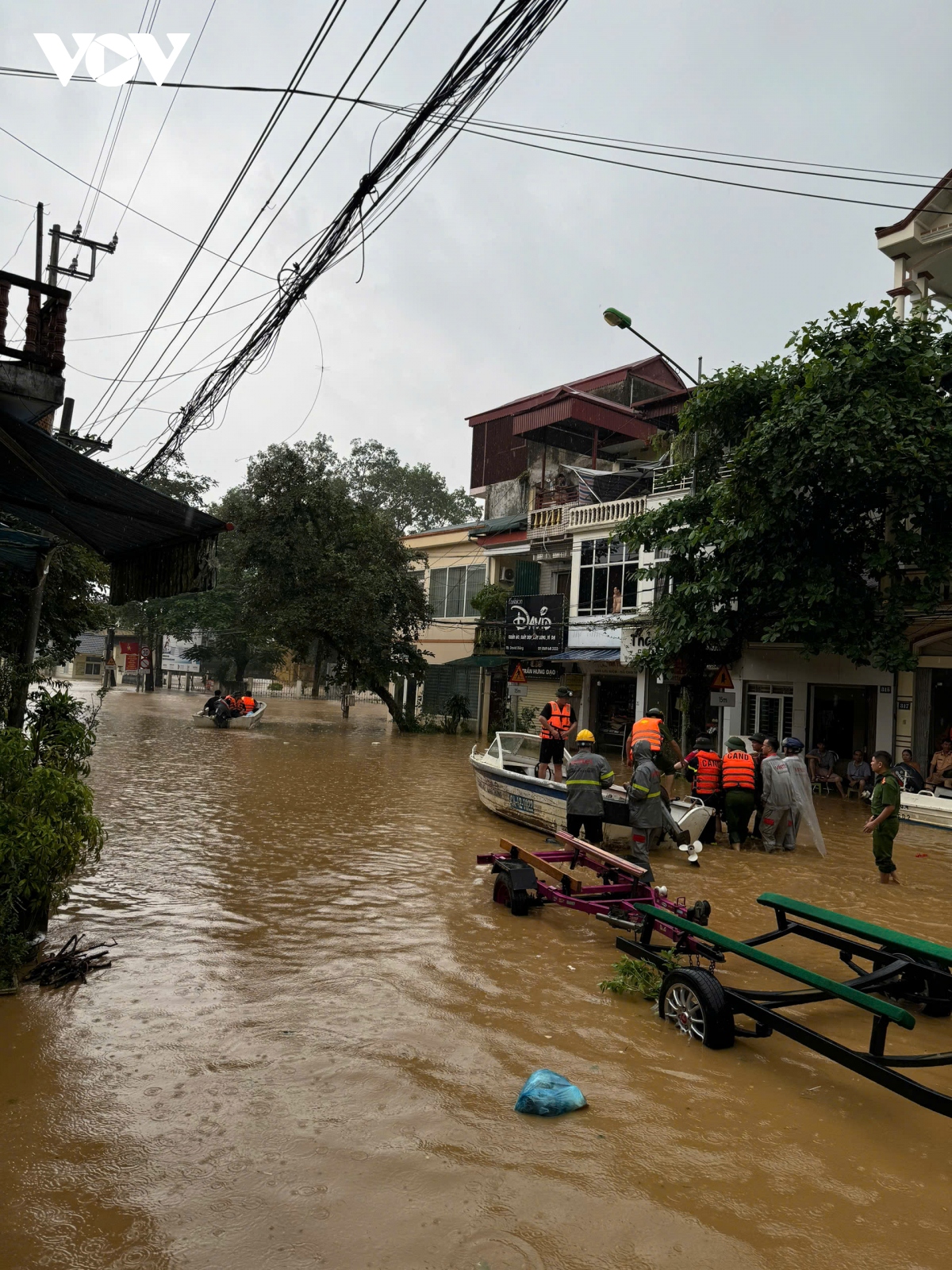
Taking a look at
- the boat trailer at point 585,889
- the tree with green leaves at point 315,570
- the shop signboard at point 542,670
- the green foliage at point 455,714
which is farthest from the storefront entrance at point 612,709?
the boat trailer at point 585,889

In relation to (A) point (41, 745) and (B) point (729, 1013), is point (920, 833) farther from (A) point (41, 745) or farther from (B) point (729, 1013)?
(A) point (41, 745)

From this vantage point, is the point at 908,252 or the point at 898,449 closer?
the point at 898,449

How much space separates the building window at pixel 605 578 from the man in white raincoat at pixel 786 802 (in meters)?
13.1

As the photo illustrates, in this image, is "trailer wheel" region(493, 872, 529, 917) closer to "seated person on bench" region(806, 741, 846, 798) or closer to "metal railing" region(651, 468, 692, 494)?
"seated person on bench" region(806, 741, 846, 798)

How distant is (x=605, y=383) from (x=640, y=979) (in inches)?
1131

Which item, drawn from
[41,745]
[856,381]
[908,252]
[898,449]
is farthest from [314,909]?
[908,252]

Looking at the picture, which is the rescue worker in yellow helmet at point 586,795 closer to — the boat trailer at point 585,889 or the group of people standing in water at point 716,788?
the group of people standing in water at point 716,788

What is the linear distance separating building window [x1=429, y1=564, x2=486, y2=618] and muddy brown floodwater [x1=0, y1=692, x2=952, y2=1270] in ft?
85.4

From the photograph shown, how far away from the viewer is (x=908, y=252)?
19.7m

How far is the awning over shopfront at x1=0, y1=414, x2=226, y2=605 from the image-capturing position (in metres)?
6.46

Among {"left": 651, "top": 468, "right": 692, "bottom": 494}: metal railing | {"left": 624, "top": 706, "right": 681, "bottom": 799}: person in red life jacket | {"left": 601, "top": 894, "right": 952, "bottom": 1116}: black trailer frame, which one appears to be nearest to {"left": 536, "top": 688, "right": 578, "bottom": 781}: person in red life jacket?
{"left": 624, "top": 706, "right": 681, "bottom": 799}: person in red life jacket

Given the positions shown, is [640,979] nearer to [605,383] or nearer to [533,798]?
[533,798]

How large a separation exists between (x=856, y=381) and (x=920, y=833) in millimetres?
8425

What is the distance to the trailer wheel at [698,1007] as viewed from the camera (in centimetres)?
528
